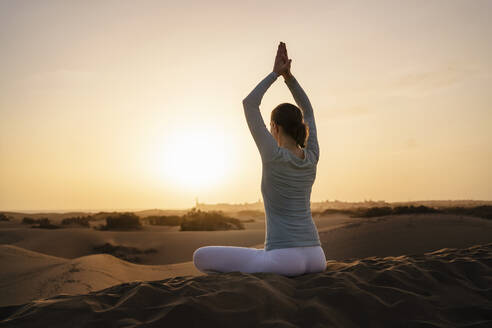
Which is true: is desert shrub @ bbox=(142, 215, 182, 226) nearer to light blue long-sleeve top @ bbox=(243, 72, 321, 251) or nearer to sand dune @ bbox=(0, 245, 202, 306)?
sand dune @ bbox=(0, 245, 202, 306)

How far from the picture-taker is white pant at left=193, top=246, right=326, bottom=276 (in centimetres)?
308

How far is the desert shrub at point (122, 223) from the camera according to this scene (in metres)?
16.6

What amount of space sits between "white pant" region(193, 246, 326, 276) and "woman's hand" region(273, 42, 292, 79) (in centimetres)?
160

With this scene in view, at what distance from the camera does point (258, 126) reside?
9.86ft

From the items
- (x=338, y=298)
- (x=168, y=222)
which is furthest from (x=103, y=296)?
(x=168, y=222)

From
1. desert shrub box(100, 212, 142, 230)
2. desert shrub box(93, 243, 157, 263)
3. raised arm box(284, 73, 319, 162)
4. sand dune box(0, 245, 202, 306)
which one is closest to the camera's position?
raised arm box(284, 73, 319, 162)

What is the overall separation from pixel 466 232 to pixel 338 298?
6763 millimetres

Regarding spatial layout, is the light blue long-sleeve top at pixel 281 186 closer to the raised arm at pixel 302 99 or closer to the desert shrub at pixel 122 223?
the raised arm at pixel 302 99

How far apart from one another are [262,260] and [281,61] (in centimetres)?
180

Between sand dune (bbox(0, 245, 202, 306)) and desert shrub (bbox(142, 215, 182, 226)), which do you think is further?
desert shrub (bbox(142, 215, 182, 226))

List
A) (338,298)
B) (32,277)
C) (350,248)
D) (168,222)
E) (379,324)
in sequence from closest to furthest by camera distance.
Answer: (379,324) → (338,298) → (32,277) → (350,248) → (168,222)

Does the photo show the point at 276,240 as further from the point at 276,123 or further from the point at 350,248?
the point at 350,248

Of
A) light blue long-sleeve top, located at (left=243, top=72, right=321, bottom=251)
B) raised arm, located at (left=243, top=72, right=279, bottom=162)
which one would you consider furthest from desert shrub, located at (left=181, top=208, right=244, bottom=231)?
raised arm, located at (left=243, top=72, right=279, bottom=162)

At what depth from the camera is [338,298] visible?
2688 millimetres
